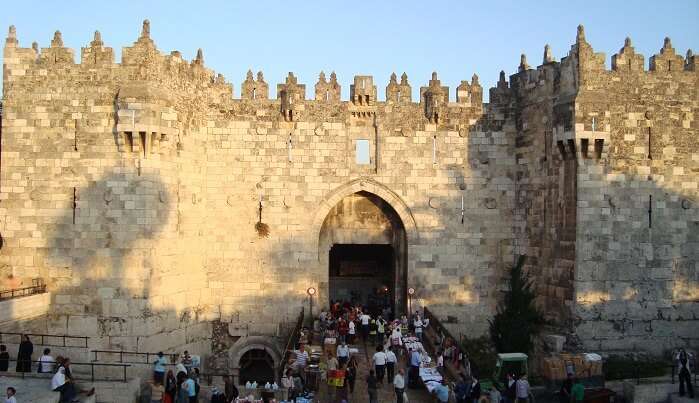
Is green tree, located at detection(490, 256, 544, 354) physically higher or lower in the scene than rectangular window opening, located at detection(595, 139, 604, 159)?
lower

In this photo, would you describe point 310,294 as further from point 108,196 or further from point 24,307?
point 24,307

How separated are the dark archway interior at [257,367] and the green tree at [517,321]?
7.20 meters

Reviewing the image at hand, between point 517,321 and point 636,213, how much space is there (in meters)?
4.46

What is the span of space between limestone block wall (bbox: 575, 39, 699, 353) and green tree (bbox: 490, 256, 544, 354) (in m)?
1.33

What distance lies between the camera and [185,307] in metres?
20.2

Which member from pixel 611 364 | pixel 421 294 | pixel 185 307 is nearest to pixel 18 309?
pixel 185 307

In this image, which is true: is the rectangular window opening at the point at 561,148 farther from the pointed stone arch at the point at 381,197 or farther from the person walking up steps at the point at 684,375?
the person walking up steps at the point at 684,375

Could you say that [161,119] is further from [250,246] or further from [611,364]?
[611,364]

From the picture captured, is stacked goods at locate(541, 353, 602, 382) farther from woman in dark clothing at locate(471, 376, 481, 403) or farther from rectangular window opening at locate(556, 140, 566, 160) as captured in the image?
rectangular window opening at locate(556, 140, 566, 160)

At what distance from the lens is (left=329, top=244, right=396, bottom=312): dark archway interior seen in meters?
29.0

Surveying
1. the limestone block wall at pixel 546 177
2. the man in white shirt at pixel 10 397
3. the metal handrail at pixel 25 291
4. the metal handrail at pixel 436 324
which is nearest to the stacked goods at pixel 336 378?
the metal handrail at pixel 436 324

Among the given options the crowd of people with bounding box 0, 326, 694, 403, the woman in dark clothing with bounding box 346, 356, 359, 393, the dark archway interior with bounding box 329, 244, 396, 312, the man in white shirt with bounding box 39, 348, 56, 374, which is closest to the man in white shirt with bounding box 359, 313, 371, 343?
the crowd of people with bounding box 0, 326, 694, 403

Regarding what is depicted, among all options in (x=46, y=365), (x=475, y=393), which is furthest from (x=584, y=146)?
(x=46, y=365)

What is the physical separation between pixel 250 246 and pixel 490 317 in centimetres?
790
